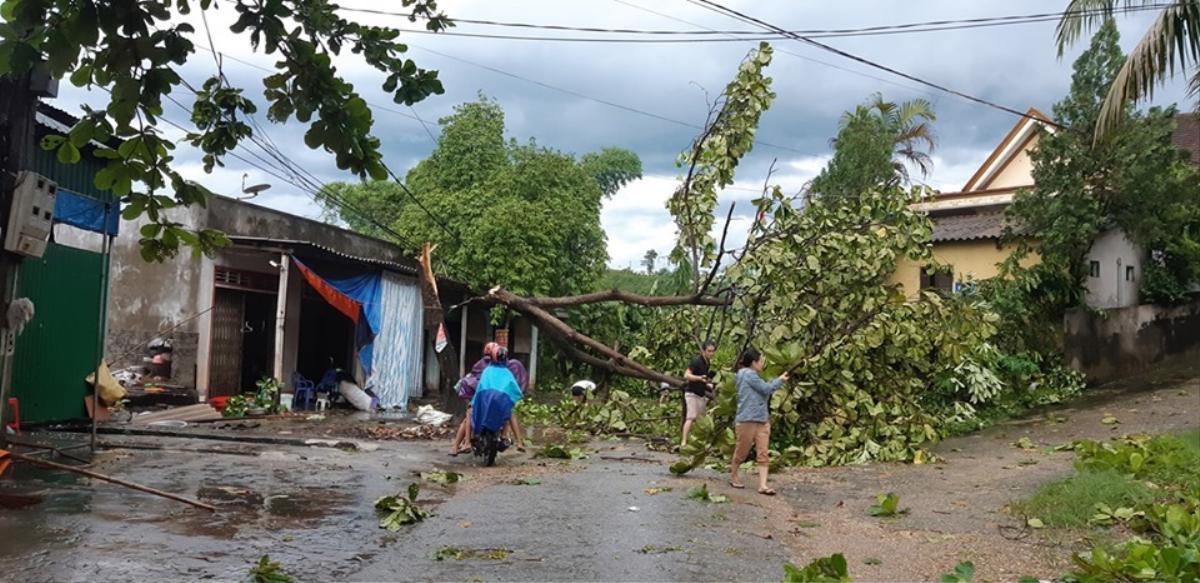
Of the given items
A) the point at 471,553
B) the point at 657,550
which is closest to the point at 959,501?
the point at 657,550

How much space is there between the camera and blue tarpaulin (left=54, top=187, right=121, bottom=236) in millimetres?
10938

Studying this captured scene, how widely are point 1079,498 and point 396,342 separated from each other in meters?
13.2

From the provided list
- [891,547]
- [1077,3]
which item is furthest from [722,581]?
[1077,3]

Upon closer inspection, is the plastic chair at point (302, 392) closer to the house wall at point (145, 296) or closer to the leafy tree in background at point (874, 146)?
the house wall at point (145, 296)

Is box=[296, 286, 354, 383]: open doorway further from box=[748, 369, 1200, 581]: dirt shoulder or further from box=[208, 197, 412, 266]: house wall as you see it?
box=[748, 369, 1200, 581]: dirt shoulder

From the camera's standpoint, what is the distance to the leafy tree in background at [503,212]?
2272 centimetres

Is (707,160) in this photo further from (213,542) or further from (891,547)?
(213,542)

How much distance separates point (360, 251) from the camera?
74.6 ft

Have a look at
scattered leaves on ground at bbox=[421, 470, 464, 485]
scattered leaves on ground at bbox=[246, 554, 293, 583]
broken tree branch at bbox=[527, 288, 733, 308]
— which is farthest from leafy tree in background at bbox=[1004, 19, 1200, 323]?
scattered leaves on ground at bbox=[246, 554, 293, 583]

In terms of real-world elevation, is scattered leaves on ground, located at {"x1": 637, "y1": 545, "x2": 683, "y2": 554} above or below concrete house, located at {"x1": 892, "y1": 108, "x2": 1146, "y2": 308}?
below

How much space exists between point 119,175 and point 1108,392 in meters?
16.9

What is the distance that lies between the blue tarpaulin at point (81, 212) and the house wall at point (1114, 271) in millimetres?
16959

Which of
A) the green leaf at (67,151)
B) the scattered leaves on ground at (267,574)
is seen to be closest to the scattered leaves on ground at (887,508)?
the scattered leaves on ground at (267,574)

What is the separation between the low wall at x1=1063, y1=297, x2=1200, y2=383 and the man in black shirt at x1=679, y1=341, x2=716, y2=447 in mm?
9257
